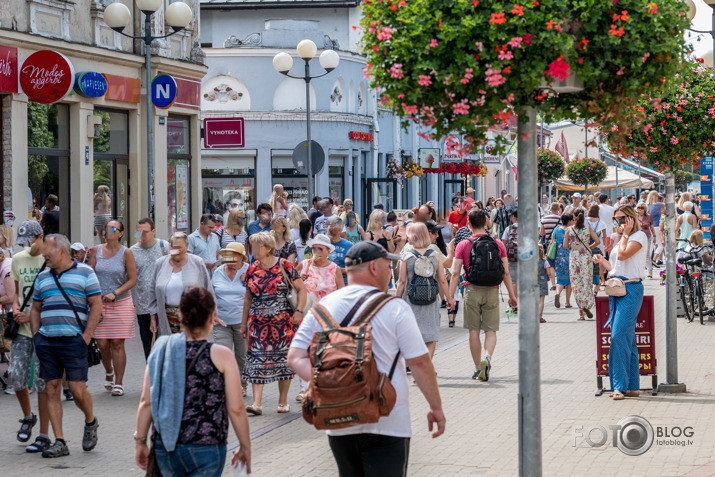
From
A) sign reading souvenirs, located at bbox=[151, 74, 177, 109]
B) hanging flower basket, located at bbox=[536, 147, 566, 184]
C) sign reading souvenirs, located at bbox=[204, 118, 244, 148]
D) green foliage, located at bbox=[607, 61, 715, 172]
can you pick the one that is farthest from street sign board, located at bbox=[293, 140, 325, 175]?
hanging flower basket, located at bbox=[536, 147, 566, 184]

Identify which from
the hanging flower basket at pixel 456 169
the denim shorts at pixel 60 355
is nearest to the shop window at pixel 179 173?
the denim shorts at pixel 60 355

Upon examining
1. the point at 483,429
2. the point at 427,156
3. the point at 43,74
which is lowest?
the point at 483,429

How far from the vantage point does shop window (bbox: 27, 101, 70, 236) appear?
18719 mm

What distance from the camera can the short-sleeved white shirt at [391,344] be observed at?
5.36m

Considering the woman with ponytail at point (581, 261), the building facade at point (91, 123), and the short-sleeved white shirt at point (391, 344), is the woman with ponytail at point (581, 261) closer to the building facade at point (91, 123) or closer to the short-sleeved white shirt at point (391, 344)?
the building facade at point (91, 123)

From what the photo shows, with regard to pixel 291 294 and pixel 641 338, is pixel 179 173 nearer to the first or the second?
pixel 291 294

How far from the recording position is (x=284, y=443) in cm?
950

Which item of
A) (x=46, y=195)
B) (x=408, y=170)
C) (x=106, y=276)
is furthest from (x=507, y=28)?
(x=408, y=170)

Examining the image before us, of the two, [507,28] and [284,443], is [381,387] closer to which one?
[507,28]

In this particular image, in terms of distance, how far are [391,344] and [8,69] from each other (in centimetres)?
1365

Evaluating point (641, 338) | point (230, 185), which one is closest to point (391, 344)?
point (641, 338)

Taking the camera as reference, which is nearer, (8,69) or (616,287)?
(616,287)

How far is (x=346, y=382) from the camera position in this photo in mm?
5191

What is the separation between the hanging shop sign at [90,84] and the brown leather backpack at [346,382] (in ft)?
49.2
